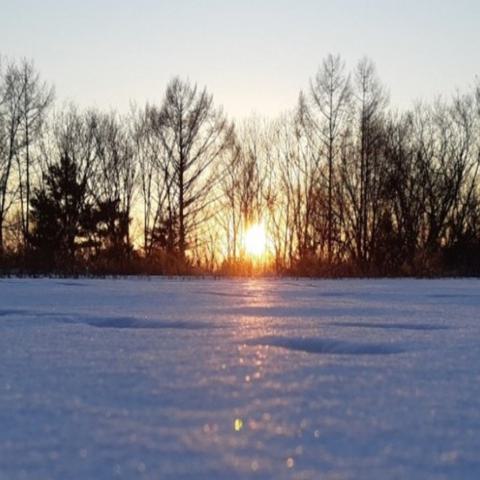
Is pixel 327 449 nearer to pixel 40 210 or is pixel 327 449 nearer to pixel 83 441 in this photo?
pixel 83 441

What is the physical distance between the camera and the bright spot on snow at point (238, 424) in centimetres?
93

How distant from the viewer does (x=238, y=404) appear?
1094 mm

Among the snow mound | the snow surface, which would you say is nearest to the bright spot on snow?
the snow surface

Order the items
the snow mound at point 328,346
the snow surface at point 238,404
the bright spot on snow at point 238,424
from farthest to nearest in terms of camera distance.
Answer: the snow mound at point 328,346 < the bright spot on snow at point 238,424 < the snow surface at point 238,404

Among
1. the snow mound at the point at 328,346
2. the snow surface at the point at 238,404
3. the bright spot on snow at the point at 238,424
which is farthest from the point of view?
the snow mound at the point at 328,346

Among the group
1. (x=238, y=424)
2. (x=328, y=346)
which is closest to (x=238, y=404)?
(x=238, y=424)

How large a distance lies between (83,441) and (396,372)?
0.78m

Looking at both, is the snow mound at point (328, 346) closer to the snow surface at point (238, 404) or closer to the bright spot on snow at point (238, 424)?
the snow surface at point (238, 404)

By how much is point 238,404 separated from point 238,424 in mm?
137

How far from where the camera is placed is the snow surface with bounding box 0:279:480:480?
77 cm

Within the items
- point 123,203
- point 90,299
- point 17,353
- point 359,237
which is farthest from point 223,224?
point 17,353

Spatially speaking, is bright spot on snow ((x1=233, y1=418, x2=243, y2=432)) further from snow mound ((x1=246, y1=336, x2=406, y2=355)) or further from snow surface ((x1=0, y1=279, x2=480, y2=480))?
snow mound ((x1=246, y1=336, x2=406, y2=355))

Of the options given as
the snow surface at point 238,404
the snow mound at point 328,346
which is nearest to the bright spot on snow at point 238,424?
the snow surface at point 238,404

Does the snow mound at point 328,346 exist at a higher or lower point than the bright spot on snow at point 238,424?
higher
